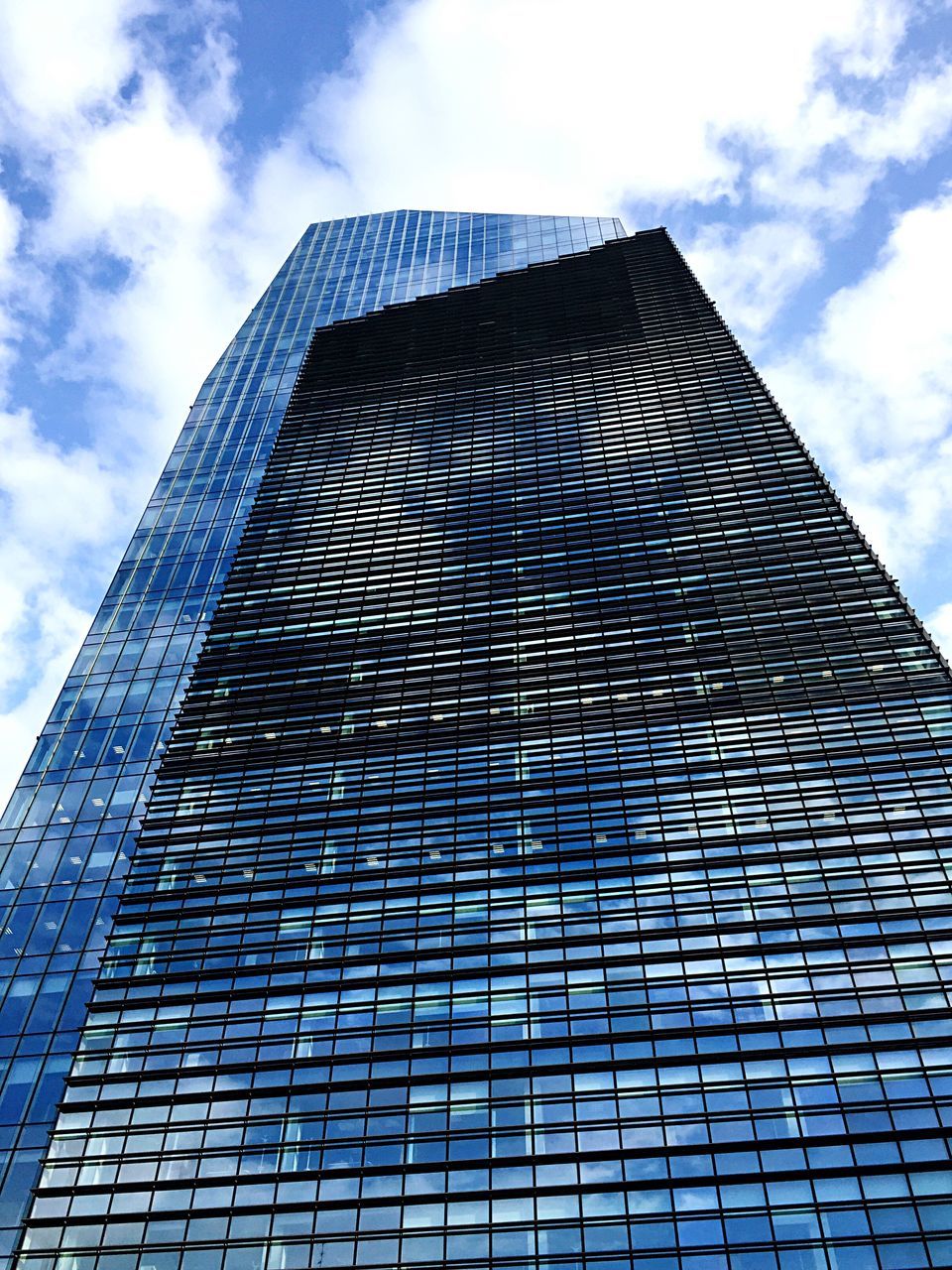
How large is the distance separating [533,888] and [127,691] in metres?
29.2

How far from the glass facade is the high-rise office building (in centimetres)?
58

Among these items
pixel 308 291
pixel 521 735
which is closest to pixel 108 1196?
pixel 521 735

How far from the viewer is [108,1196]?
40.9m

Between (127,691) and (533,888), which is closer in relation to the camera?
(533,888)

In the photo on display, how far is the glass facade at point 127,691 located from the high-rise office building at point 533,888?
23.0 inches

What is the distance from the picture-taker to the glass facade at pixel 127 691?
48.9 metres

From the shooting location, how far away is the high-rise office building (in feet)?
127

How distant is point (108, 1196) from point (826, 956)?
27.6m

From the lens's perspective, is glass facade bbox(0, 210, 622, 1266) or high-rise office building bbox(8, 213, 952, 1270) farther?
glass facade bbox(0, 210, 622, 1266)

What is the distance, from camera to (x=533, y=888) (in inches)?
1911

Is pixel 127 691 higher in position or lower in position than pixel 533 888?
higher

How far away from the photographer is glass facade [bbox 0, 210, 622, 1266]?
160ft

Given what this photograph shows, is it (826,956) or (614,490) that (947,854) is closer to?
(826,956)

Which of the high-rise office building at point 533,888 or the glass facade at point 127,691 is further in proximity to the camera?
the glass facade at point 127,691
